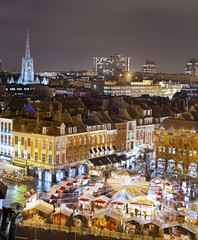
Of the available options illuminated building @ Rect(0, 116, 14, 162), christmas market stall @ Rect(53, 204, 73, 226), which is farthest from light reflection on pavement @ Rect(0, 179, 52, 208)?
illuminated building @ Rect(0, 116, 14, 162)

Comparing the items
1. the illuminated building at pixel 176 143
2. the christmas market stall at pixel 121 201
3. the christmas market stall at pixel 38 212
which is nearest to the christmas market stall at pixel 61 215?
the christmas market stall at pixel 38 212

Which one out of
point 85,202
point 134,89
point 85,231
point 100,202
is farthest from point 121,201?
point 134,89

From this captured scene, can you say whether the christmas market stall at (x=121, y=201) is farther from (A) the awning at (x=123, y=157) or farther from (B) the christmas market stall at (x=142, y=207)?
(A) the awning at (x=123, y=157)

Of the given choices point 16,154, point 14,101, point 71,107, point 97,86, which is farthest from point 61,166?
point 97,86

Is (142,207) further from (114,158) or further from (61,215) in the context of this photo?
(114,158)

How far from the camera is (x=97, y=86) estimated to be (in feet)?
474

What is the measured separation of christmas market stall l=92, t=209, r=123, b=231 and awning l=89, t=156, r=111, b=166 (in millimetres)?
21297

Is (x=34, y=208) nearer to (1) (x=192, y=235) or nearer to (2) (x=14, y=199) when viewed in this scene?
(2) (x=14, y=199)

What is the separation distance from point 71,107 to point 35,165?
47.4ft

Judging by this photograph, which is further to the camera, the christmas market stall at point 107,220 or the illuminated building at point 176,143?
the illuminated building at point 176,143

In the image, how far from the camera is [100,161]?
57188 millimetres

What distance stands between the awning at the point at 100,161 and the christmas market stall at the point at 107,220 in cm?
2130

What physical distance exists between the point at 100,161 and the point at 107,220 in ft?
75.8

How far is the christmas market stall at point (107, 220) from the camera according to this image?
1322 inches
